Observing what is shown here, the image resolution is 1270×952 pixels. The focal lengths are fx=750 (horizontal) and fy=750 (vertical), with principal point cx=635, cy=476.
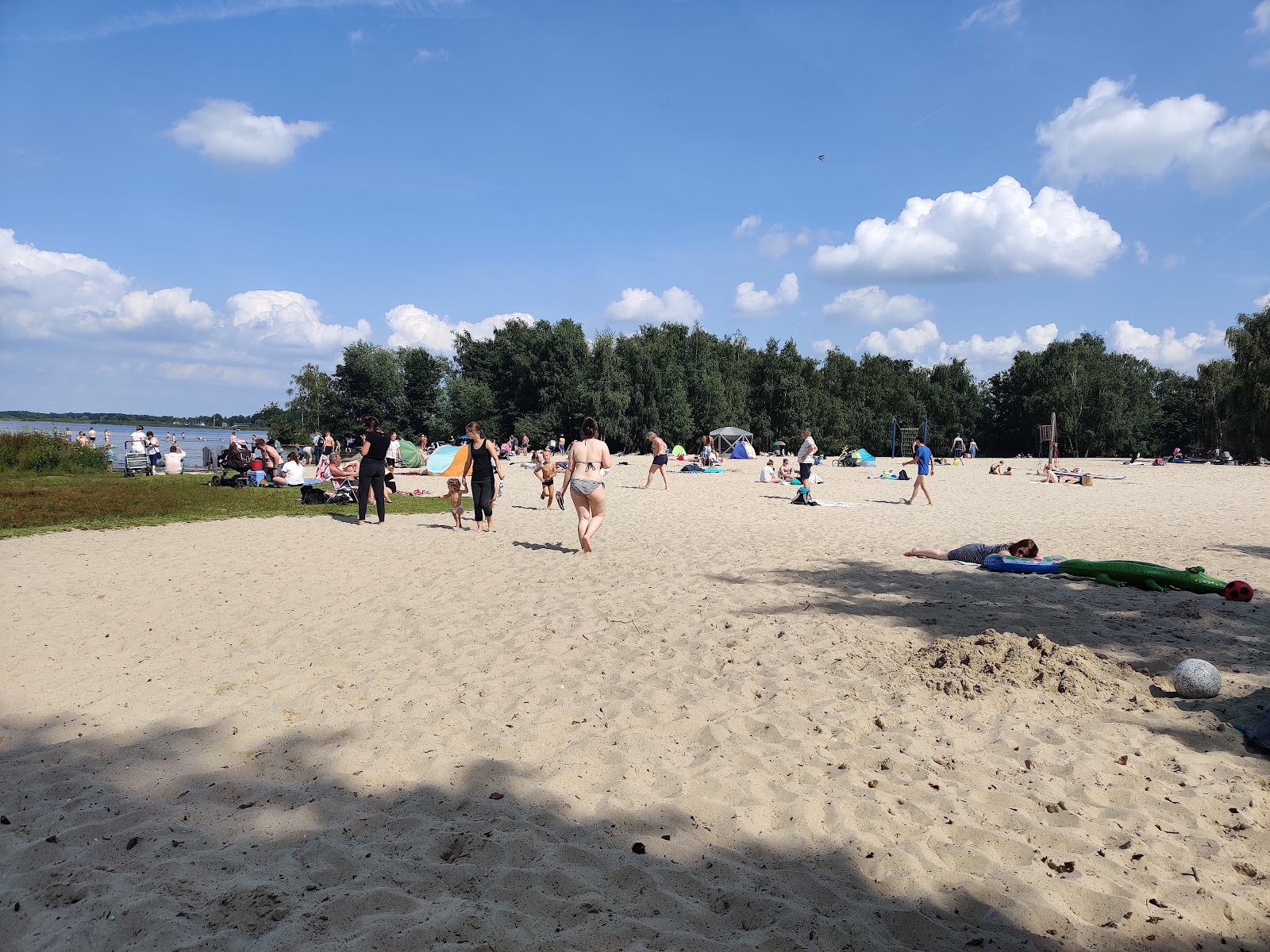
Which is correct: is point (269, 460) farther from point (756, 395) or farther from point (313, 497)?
point (756, 395)

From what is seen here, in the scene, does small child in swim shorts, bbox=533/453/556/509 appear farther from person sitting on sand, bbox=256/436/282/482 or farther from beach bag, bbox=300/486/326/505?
person sitting on sand, bbox=256/436/282/482

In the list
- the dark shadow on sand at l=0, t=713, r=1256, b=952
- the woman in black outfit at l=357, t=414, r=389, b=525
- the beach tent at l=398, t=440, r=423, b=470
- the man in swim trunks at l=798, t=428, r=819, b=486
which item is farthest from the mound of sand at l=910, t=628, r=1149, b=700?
the beach tent at l=398, t=440, r=423, b=470

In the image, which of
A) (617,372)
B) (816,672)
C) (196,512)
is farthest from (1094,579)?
(617,372)

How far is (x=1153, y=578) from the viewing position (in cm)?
794

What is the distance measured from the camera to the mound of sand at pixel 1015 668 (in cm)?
505

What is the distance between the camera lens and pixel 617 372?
54.4 metres

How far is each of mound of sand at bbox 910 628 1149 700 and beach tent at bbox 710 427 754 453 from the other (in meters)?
44.0

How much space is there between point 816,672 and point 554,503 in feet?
44.9

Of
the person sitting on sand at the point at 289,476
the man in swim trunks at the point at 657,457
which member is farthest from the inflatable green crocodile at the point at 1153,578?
the person sitting on sand at the point at 289,476

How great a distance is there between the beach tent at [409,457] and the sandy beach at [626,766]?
928 inches

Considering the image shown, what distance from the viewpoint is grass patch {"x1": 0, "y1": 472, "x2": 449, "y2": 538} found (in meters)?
13.1

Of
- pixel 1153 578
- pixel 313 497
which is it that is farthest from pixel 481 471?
pixel 1153 578

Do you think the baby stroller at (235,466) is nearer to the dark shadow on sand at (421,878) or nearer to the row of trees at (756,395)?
the dark shadow on sand at (421,878)

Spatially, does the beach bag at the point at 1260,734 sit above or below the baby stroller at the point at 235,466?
below
